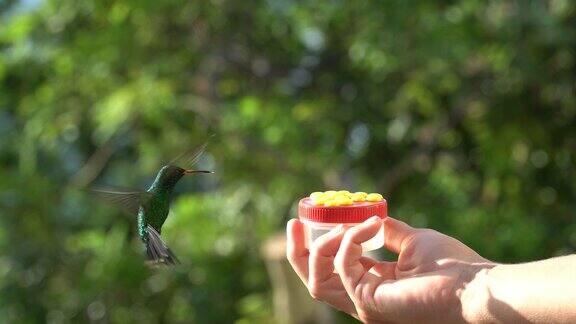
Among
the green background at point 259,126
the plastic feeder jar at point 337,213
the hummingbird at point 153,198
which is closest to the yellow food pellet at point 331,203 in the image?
the plastic feeder jar at point 337,213

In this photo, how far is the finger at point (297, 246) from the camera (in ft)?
2.70

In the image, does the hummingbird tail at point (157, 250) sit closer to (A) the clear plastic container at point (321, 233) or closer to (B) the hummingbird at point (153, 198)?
(B) the hummingbird at point (153, 198)

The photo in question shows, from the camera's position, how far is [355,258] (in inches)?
30.9

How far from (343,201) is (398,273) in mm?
162

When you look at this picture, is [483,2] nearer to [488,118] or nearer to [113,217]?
[488,118]

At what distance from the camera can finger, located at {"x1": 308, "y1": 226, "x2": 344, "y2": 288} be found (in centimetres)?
77

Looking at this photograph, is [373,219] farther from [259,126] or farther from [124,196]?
[259,126]

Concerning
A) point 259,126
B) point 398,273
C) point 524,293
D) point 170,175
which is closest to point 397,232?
point 398,273

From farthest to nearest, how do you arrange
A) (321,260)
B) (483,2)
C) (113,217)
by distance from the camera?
1. (113,217)
2. (483,2)
3. (321,260)

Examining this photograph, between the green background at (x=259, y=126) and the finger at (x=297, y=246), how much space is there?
1299mm

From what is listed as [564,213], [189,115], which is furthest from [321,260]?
[564,213]

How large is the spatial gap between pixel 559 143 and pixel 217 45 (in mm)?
1037

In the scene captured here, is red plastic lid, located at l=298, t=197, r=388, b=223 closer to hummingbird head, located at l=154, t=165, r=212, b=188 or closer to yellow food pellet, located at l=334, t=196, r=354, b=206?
yellow food pellet, located at l=334, t=196, r=354, b=206

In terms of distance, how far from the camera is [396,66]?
2.28m
